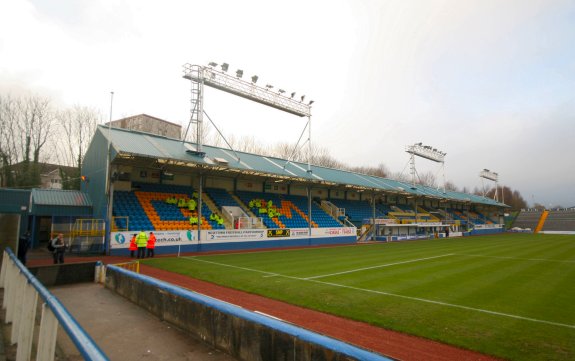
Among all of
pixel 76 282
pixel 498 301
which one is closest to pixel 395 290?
pixel 498 301

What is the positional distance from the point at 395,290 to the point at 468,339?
14.3 feet

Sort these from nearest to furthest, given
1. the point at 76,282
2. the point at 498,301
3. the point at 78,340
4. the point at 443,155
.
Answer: the point at 78,340 → the point at 498,301 → the point at 76,282 → the point at 443,155

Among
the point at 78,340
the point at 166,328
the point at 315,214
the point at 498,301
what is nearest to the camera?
the point at 78,340

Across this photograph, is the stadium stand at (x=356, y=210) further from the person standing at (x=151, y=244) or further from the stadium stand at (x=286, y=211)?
the person standing at (x=151, y=244)

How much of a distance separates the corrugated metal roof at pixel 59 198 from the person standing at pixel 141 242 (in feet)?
27.2

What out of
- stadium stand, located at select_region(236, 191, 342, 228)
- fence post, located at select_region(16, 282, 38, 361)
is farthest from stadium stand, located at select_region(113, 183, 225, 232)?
fence post, located at select_region(16, 282, 38, 361)

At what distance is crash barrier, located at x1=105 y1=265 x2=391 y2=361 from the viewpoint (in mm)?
3920

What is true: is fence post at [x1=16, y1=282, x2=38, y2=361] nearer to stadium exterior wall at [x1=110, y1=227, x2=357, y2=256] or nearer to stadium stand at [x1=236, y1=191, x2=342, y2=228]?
stadium exterior wall at [x1=110, y1=227, x2=357, y2=256]

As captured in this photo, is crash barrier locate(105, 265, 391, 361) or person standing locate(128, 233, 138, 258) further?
person standing locate(128, 233, 138, 258)

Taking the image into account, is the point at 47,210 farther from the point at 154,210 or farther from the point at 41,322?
the point at 41,322

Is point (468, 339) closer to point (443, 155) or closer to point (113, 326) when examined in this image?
point (113, 326)

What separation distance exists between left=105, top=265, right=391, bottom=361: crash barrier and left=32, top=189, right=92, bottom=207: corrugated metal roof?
64.2 ft

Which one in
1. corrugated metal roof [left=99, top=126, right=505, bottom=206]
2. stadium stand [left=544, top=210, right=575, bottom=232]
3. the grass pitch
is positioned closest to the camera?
the grass pitch

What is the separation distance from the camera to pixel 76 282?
10891 mm
